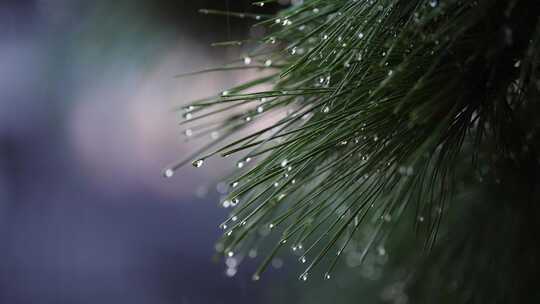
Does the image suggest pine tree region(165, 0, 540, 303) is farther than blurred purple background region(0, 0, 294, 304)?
No

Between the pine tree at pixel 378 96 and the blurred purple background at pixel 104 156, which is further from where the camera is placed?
the blurred purple background at pixel 104 156

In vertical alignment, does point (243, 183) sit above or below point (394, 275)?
above

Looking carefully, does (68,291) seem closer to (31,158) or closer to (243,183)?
(31,158)

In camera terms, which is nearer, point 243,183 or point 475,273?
point 243,183

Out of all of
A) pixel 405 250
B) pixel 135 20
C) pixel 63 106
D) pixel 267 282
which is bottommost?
pixel 267 282

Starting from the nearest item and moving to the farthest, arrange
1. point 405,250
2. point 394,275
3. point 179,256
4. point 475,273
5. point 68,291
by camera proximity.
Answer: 1. point 475,273
2. point 405,250
3. point 394,275
4. point 68,291
5. point 179,256

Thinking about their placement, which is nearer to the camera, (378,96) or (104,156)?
(378,96)

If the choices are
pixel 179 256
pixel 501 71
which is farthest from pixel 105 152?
pixel 501 71

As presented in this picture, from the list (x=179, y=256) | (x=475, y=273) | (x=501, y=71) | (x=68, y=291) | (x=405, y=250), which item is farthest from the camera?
(x=179, y=256)
